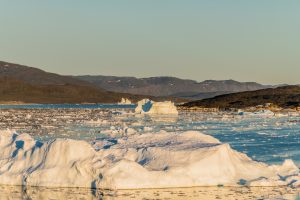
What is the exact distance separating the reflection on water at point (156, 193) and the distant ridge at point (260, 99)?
6491cm

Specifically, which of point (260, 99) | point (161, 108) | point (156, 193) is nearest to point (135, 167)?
point (156, 193)

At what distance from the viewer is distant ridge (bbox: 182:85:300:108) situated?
267ft

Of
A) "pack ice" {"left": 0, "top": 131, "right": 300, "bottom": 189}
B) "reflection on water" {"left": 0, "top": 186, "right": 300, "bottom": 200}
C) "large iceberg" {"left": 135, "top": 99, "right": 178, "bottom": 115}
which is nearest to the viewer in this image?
"reflection on water" {"left": 0, "top": 186, "right": 300, "bottom": 200}

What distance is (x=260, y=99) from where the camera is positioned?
85.8 metres

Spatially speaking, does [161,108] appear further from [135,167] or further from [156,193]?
[156,193]

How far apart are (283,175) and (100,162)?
4536 mm

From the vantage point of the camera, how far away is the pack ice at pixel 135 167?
12484 mm

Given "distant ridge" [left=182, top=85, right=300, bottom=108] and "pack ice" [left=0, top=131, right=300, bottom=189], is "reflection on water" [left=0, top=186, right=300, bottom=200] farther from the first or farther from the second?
"distant ridge" [left=182, top=85, right=300, bottom=108]

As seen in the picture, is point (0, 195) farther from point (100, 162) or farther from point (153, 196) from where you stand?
point (153, 196)

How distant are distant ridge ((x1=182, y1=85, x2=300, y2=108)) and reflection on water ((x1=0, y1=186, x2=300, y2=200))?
213ft

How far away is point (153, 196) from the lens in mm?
11617

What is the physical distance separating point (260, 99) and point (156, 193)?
2985 inches

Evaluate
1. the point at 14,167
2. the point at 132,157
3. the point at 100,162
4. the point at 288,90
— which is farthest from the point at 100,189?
the point at 288,90

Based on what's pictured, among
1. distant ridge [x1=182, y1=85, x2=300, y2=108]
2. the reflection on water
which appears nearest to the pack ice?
the reflection on water
